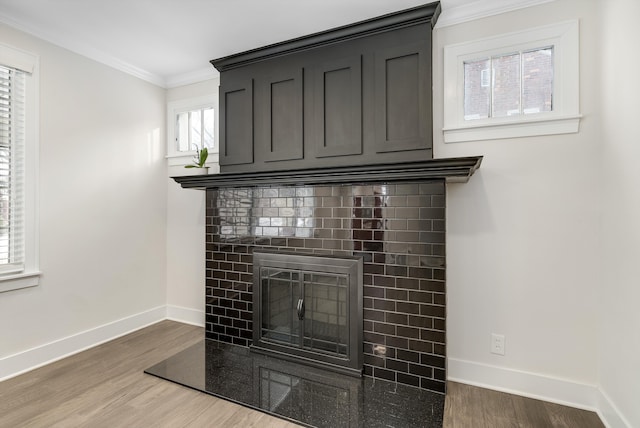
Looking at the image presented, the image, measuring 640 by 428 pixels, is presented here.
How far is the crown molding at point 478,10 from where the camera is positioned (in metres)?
2.10

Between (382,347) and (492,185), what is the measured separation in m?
1.36

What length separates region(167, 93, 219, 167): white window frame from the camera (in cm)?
324

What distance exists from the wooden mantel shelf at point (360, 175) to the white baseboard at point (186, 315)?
4.64ft

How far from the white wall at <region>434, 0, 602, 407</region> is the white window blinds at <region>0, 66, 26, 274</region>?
3.07 meters

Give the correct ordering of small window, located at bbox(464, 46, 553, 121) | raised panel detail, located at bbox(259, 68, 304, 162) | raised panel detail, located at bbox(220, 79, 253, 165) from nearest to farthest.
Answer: small window, located at bbox(464, 46, 553, 121) → raised panel detail, located at bbox(259, 68, 304, 162) → raised panel detail, located at bbox(220, 79, 253, 165)

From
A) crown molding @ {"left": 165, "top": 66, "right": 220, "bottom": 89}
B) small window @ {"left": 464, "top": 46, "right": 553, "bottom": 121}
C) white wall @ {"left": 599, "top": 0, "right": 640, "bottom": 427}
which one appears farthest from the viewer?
crown molding @ {"left": 165, "top": 66, "right": 220, "bottom": 89}

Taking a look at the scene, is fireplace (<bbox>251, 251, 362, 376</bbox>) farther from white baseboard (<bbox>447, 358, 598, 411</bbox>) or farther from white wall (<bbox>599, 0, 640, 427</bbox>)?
white wall (<bbox>599, 0, 640, 427</bbox>)

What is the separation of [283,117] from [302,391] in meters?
2.06

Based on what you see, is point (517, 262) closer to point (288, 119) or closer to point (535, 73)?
point (535, 73)

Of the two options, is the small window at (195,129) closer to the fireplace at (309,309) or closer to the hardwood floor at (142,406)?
the fireplace at (309,309)

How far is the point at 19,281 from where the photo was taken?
236 centimetres

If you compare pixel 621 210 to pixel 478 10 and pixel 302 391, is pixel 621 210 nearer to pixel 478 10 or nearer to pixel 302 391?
pixel 478 10

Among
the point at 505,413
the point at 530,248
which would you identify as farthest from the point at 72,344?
the point at 530,248

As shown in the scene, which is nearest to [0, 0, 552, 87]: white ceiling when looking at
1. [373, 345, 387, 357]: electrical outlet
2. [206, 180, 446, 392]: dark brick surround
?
[206, 180, 446, 392]: dark brick surround
